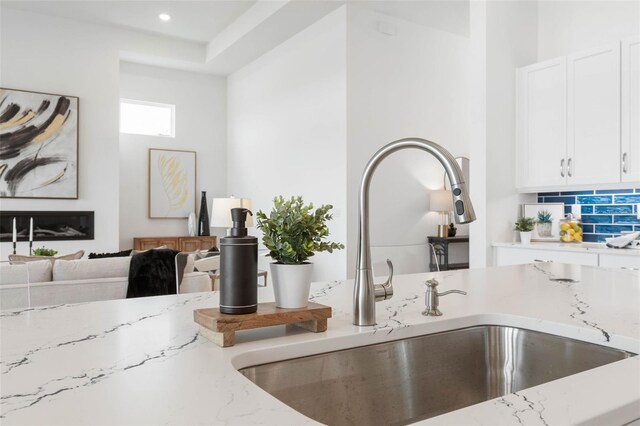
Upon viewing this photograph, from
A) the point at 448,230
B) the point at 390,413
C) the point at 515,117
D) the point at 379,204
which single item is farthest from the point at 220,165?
the point at 390,413

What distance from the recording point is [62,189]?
5.84 meters

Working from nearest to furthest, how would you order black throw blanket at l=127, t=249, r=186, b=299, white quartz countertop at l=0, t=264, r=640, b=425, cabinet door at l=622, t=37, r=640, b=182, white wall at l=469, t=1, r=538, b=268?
white quartz countertop at l=0, t=264, r=640, b=425 → black throw blanket at l=127, t=249, r=186, b=299 → cabinet door at l=622, t=37, r=640, b=182 → white wall at l=469, t=1, r=538, b=268

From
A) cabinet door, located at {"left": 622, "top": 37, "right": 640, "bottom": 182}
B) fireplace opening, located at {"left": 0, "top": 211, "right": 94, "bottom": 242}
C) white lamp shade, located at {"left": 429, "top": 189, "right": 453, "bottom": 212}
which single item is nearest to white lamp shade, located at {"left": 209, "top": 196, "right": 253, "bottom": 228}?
fireplace opening, located at {"left": 0, "top": 211, "right": 94, "bottom": 242}

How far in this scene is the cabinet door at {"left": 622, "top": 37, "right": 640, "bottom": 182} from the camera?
3.40 metres

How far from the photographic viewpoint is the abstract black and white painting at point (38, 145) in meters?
5.62

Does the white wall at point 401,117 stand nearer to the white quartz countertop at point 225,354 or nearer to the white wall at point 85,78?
the white wall at point 85,78

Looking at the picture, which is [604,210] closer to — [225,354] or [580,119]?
[580,119]

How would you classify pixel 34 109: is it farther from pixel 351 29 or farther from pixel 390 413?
pixel 390 413

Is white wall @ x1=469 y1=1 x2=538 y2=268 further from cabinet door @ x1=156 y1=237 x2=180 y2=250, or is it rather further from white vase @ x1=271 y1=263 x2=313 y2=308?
cabinet door @ x1=156 y1=237 x2=180 y2=250

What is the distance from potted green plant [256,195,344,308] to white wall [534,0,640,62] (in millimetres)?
3847

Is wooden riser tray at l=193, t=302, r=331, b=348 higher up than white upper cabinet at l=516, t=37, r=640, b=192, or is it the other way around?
white upper cabinet at l=516, t=37, r=640, b=192

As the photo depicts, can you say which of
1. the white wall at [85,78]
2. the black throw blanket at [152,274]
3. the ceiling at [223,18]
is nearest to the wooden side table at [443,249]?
the ceiling at [223,18]

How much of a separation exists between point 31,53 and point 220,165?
9.29ft

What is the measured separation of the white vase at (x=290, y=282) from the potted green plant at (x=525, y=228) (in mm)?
3386
